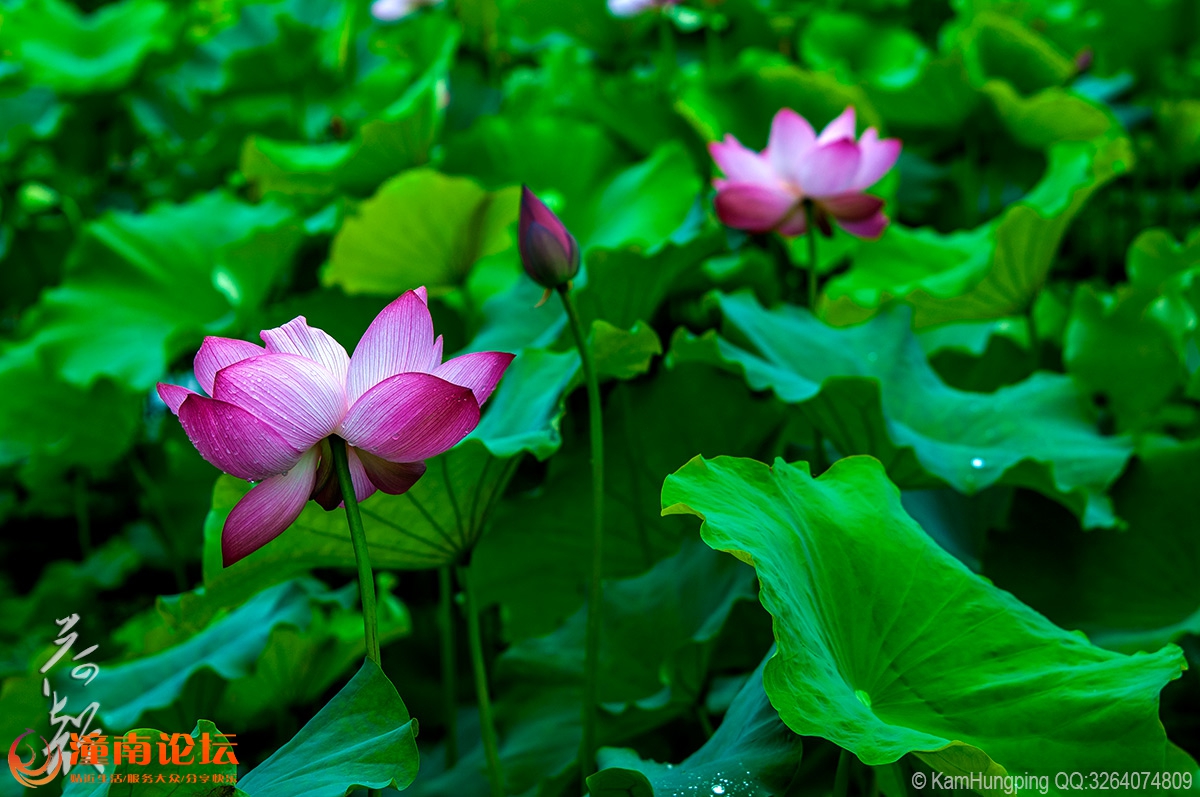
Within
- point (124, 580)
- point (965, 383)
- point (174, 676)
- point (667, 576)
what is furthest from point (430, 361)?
point (124, 580)

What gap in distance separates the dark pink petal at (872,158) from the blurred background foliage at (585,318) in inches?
5.2

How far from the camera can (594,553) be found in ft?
2.21

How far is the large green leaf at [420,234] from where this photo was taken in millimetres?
1313

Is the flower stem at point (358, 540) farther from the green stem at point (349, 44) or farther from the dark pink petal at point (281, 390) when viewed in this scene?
the green stem at point (349, 44)

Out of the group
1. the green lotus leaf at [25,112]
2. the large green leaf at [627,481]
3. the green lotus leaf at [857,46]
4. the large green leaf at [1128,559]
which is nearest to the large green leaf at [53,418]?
the green lotus leaf at [25,112]

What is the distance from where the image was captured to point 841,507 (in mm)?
651

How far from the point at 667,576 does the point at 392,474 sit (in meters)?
0.40

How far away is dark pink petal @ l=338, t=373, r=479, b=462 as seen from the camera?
0.49 meters

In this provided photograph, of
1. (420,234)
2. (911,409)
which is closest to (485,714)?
(911,409)

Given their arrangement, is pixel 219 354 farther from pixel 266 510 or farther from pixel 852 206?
pixel 852 206

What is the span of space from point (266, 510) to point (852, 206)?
2.27 feet

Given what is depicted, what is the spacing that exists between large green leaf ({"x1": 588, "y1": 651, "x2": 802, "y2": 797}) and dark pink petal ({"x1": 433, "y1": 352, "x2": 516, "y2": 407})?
209 millimetres

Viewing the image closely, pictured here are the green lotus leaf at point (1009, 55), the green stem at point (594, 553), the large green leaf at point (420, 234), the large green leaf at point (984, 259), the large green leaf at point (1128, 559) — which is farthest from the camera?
the green lotus leaf at point (1009, 55)

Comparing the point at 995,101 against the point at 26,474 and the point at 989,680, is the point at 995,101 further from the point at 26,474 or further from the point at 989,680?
the point at 26,474
